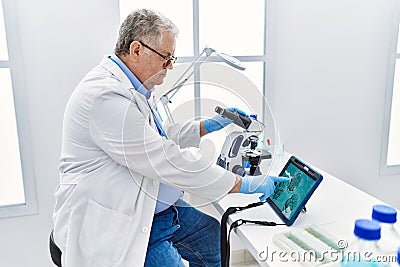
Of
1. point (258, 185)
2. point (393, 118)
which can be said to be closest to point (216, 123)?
point (258, 185)

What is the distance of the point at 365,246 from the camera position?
704mm

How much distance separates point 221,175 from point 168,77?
16.2 inches

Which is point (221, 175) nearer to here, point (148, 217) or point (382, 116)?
point (148, 217)

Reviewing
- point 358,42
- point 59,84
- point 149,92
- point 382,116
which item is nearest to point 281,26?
point 358,42

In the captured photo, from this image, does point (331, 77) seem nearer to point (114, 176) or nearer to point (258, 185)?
point (258, 185)

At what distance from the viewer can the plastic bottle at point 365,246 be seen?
2.04 ft

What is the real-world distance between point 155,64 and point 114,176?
393 millimetres

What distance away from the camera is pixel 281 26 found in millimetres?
2004

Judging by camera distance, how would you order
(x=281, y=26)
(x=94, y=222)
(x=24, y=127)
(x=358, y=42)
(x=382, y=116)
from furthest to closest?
(x=382, y=116), (x=358, y=42), (x=281, y=26), (x=24, y=127), (x=94, y=222)

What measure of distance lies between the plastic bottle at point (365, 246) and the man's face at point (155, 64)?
79 cm

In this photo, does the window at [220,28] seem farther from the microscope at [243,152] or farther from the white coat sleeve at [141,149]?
the white coat sleeve at [141,149]

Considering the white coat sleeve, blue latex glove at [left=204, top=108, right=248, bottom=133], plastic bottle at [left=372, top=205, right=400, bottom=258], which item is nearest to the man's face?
the white coat sleeve

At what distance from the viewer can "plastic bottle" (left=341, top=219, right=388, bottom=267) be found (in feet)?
2.04

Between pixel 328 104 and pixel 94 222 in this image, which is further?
pixel 328 104
